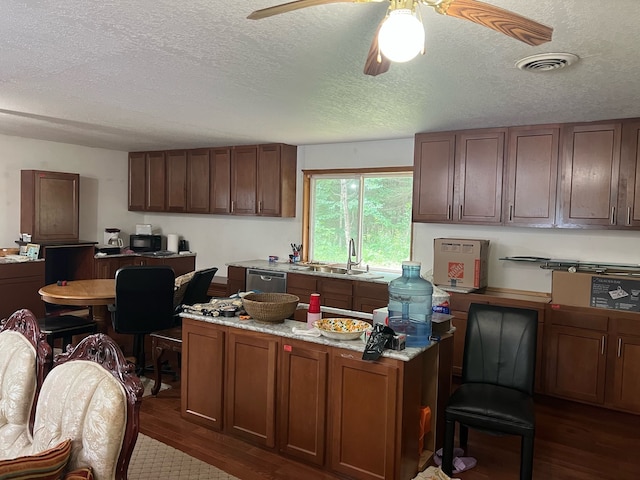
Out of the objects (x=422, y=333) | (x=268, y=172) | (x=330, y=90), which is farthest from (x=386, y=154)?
(x=422, y=333)

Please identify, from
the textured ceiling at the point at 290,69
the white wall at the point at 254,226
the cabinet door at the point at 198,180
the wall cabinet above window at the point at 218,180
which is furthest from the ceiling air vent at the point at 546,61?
the cabinet door at the point at 198,180

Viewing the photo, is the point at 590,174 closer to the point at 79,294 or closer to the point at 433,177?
the point at 433,177

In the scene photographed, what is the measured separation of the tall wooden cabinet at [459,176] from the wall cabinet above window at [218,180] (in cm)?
171

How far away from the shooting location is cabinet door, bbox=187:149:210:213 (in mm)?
6301

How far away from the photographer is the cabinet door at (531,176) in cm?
405

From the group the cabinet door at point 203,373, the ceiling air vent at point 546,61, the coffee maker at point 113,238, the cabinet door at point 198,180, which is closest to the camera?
the ceiling air vent at point 546,61

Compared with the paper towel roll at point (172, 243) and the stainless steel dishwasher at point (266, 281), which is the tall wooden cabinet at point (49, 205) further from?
the stainless steel dishwasher at point (266, 281)

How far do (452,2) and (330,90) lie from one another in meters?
1.68

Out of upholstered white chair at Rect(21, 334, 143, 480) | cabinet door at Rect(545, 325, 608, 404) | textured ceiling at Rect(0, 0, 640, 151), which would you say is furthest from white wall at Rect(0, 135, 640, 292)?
upholstered white chair at Rect(21, 334, 143, 480)

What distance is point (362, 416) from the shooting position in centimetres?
262

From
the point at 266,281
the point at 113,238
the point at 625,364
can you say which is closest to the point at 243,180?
the point at 266,281

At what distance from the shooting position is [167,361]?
15.3ft

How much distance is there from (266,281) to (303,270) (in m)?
0.47

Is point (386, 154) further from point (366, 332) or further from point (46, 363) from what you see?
point (46, 363)
